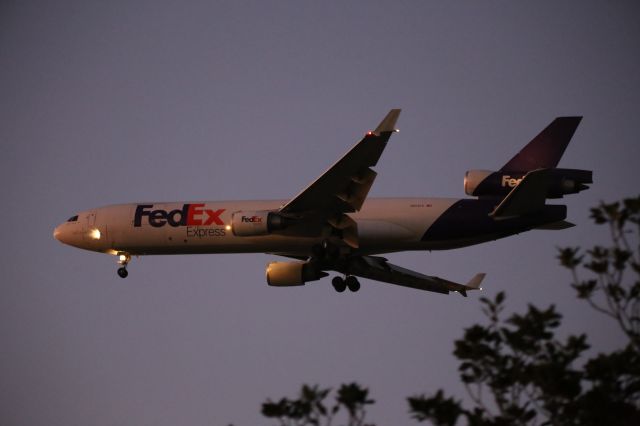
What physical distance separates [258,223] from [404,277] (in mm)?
10225

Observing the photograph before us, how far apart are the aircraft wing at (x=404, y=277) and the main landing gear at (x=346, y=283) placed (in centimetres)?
74

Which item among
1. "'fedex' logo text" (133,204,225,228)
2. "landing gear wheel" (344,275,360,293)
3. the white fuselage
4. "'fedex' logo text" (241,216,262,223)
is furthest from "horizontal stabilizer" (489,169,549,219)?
"'fedex' logo text" (133,204,225,228)

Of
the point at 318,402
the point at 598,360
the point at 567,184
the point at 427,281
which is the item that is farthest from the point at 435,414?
the point at 427,281

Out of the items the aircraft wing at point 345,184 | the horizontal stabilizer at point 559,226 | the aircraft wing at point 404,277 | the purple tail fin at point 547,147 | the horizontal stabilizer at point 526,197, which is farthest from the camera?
the aircraft wing at point 404,277

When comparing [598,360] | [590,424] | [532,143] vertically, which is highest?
[532,143]

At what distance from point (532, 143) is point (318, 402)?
22.8 metres

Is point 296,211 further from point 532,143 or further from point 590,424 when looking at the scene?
point 590,424

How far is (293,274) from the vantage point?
40.8 metres

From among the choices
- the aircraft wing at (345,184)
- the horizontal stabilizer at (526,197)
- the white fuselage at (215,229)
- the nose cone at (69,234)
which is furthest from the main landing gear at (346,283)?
the nose cone at (69,234)

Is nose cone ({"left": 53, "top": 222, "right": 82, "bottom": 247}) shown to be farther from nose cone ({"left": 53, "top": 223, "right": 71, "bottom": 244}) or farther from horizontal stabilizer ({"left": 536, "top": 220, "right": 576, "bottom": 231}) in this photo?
horizontal stabilizer ({"left": 536, "top": 220, "right": 576, "bottom": 231})

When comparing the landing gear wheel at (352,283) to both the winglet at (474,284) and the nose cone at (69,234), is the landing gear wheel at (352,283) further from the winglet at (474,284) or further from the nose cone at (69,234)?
the nose cone at (69,234)

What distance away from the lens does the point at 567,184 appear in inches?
1314

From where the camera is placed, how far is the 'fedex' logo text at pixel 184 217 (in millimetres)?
40031

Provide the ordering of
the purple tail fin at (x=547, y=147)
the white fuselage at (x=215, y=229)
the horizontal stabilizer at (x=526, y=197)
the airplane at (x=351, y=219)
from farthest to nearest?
the white fuselage at (x=215, y=229)
the purple tail fin at (x=547, y=147)
the airplane at (x=351, y=219)
the horizontal stabilizer at (x=526, y=197)
